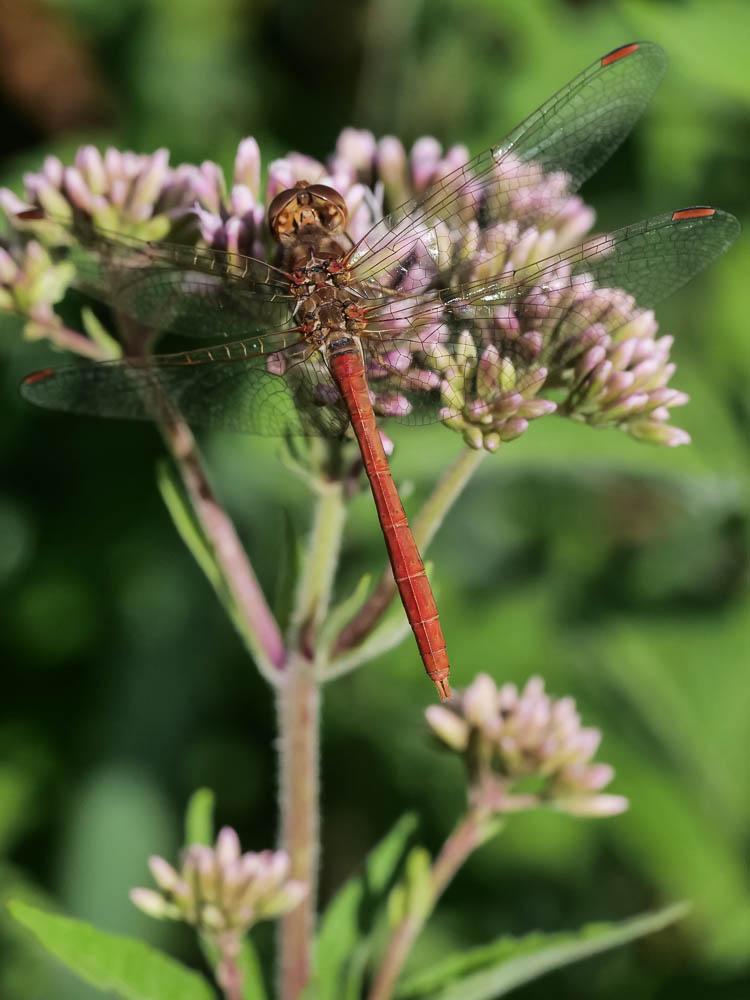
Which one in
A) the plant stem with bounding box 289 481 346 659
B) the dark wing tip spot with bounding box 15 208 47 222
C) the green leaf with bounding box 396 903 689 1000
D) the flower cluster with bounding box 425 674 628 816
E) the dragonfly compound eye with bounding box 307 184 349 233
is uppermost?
the dark wing tip spot with bounding box 15 208 47 222

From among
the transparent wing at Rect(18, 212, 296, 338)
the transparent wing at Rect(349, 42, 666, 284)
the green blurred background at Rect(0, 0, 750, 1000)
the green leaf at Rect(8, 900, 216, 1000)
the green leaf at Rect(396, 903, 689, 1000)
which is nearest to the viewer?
the green leaf at Rect(8, 900, 216, 1000)

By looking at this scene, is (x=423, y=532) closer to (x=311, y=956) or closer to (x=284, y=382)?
(x=284, y=382)

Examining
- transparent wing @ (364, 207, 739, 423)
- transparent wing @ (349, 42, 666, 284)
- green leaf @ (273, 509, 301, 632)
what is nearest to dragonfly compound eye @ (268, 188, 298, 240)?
transparent wing @ (349, 42, 666, 284)

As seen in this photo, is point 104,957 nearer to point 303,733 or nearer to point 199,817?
point 199,817

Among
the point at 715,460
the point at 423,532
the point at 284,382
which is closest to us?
the point at 423,532

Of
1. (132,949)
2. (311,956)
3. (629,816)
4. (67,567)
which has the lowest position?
(629,816)

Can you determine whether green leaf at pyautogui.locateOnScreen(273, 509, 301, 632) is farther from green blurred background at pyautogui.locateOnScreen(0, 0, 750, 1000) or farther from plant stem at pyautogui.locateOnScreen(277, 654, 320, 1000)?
green blurred background at pyautogui.locateOnScreen(0, 0, 750, 1000)

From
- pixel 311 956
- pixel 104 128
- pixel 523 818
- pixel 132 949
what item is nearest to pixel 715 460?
pixel 523 818

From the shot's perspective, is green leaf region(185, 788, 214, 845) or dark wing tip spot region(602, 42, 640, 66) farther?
dark wing tip spot region(602, 42, 640, 66)
